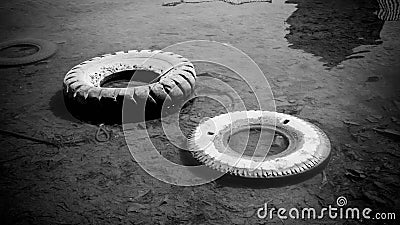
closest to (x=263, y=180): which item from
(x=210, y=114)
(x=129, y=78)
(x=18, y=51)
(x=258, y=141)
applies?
(x=258, y=141)

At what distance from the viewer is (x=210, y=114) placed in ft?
10.0

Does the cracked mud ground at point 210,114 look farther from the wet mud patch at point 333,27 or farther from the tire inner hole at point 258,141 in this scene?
the tire inner hole at point 258,141

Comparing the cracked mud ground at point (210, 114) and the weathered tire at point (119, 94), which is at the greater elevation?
the weathered tire at point (119, 94)

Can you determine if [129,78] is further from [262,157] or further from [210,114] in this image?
[262,157]

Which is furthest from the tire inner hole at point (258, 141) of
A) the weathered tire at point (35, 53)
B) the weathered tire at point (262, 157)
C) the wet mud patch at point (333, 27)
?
the weathered tire at point (35, 53)

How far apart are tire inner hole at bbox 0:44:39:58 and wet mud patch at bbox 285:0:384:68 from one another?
3183mm

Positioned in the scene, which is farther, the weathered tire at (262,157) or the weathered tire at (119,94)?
the weathered tire at (119,94)

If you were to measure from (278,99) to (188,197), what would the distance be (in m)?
1.42

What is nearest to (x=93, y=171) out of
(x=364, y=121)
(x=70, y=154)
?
(x=70, y=154)

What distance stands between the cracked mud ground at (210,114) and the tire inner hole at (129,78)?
1.70ft

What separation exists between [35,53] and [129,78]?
146 cm

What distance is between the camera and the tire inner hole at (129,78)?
3553 millimetres

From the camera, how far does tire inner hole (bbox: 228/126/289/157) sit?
2510 millimetres

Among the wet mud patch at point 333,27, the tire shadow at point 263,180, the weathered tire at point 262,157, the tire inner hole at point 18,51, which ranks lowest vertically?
the tire shadow at point 263,180
